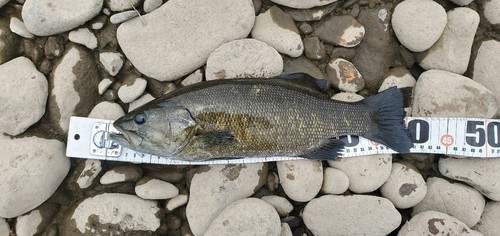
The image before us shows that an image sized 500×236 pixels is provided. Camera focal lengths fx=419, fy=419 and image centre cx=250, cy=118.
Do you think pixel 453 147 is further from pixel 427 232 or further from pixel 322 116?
pixel 322 116

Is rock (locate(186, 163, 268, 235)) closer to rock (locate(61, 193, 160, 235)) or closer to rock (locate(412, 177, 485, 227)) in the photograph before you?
rock (locate(61, 193, 160, 235))

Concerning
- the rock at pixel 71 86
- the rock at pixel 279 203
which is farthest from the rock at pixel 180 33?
the rock at pixel 279 203

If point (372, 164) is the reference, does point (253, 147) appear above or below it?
above

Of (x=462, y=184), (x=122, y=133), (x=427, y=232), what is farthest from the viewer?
(x=462, y=184)

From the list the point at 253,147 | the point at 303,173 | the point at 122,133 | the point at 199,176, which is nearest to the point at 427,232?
the point at 303,173

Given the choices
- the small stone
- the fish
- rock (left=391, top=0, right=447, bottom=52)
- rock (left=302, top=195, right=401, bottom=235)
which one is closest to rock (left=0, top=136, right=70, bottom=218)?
the fish

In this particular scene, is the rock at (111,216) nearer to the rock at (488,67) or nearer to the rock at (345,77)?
the rock at (345,77)
